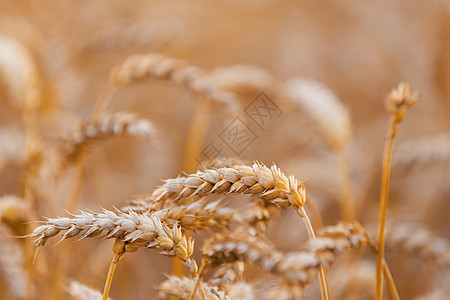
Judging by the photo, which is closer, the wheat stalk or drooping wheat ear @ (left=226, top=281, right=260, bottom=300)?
drooping wheat ear @ (left=226, top=281, right=260, bottom=300)

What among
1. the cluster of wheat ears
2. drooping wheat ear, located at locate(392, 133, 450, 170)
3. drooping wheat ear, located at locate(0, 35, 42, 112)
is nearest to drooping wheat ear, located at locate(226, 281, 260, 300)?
the cluster of wheat ears

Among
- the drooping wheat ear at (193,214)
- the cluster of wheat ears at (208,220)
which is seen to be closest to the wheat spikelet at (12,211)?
the cluster of wheat ears at (208,220)

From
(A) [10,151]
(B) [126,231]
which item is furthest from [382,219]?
(A) [10,151]

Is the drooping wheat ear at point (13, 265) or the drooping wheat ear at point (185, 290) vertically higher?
the drooping wheat ear at point (185, 290)

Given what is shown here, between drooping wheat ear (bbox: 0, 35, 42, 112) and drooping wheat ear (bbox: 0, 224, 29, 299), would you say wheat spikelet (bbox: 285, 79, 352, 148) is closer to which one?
drooping wheat ear (bbox: 0, 35, 42, 112)

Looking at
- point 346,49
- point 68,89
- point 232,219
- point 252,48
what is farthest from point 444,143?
point 252,48

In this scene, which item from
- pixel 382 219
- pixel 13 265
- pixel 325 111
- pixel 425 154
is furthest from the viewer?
pixel 325 111

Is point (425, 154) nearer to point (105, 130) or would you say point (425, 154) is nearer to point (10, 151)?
point (105, 130)

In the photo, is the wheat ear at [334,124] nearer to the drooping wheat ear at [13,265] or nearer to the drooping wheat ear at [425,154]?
the drooping wheat ear at [425,154]
